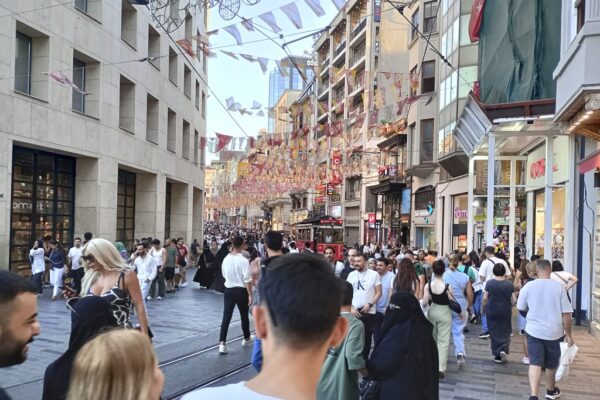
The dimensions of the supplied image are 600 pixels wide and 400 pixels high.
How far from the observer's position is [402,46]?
23.1m

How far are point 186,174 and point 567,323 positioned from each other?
26293 millimetres

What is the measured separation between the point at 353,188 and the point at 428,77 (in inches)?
1052

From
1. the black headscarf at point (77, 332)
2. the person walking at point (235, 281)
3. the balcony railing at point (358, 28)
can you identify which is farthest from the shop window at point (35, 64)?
the balcony railing at point (358, 28)

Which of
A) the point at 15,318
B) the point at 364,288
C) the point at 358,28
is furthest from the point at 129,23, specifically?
the point at 358,28

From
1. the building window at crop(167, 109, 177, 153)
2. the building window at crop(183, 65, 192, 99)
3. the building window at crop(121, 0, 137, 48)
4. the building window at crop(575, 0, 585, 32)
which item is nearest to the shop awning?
the building window at crop(575, 0, 585, 32)

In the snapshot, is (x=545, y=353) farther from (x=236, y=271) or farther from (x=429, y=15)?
(x=429, y=15)

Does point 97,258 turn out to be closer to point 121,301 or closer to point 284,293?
point 121,301

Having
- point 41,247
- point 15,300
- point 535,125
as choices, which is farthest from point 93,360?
point 41,247

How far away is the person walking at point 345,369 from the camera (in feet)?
14.5

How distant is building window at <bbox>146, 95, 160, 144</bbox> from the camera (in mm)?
25141

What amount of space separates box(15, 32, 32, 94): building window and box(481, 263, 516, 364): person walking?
14.0m

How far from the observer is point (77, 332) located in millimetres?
3959

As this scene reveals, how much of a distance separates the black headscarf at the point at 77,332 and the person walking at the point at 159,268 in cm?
1026

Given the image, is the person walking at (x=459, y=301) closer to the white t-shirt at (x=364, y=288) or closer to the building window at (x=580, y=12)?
the white t-shirt at (x=364, y=288)
